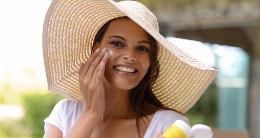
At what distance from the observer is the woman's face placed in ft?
4.48

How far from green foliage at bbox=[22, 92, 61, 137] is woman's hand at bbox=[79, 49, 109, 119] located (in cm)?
485

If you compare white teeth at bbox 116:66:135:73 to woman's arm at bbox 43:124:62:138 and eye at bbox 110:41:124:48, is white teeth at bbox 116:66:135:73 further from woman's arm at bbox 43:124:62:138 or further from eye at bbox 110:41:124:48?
woman's arm at bbox 43:124:62:138

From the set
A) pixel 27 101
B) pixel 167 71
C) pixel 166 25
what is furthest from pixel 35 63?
pixel 167 71

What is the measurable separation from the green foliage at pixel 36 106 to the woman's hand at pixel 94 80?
4855 mm

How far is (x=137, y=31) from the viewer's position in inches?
54.6

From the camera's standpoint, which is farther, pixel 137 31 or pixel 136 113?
pixel 136 113

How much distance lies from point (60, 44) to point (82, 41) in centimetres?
6

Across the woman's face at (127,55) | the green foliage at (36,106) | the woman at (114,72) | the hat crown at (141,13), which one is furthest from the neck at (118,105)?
the green foliage at (36,106)

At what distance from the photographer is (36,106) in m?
6.38

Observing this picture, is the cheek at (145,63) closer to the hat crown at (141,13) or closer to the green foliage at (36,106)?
the hat crown at (141,13)

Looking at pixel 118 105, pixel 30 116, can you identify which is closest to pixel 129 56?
pixel 118 105

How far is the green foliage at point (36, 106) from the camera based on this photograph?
20.5 ft

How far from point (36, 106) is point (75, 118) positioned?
16.1 ft

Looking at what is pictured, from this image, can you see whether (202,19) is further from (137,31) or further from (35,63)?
(137,31)
